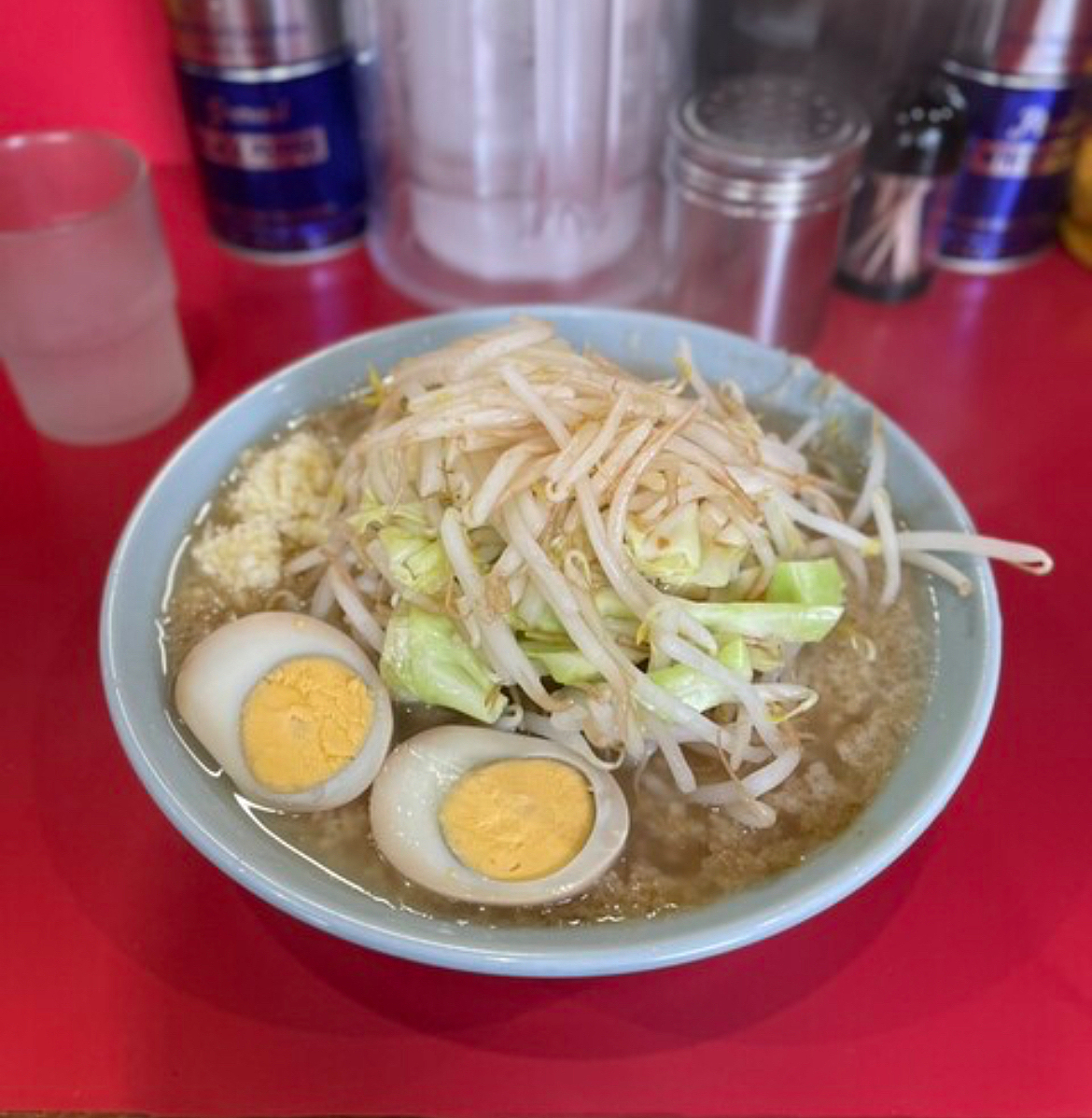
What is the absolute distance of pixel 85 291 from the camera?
4.17 feet

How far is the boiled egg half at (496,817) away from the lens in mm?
839

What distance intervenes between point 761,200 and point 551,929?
3.18 feet

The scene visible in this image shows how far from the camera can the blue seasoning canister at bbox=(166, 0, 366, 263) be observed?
1445 millimetres

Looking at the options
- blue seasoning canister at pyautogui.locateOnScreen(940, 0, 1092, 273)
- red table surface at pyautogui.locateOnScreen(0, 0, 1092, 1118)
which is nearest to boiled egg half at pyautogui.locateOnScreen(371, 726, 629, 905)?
red table surface at pyautogui.locateOnScreen(0, 0, 1092, 1118)

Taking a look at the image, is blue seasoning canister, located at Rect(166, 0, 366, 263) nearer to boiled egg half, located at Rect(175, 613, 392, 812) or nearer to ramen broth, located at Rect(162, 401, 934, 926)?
ramen broth, located at Rect(162, 401, 934, 926)

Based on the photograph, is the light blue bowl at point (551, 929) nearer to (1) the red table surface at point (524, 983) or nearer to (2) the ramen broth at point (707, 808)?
(2) the ramen broth at point (707, 808)

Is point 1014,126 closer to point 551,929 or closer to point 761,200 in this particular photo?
point 761,200

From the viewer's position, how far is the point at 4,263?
120 centimetres

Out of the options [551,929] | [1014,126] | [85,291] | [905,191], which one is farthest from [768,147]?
[551,929]

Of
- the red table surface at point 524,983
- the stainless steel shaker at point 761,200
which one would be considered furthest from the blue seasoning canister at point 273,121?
the red table surface at point 524,983

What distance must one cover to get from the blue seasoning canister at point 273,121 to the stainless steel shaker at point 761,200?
1.62 ft

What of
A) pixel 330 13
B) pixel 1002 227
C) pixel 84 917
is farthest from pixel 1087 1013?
pixel 330 13

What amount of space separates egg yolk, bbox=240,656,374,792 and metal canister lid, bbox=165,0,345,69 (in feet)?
3.09

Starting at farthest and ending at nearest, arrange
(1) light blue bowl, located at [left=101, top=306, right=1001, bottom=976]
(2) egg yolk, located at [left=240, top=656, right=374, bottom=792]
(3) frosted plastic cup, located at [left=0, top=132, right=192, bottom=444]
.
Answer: (3) frosted plastic cup, located at [left=0, top=132, right=192, bottom=444] → (2) egg yolk, located at [left=240, top=656, right=374, bottom=792] → (1) light blue bowl, located at [left=101, top=306, right=1001, bottom=976]
